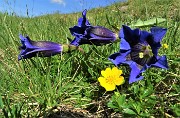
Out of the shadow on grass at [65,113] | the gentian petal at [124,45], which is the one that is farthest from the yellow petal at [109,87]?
the gentian petal at [124,45]

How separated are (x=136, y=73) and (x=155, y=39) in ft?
0.54

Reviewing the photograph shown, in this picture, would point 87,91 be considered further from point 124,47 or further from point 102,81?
point 124,47

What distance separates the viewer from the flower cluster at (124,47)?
4.58 feet

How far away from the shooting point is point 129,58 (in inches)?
59.4

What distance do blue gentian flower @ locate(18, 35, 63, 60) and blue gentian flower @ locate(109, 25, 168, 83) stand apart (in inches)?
15.7

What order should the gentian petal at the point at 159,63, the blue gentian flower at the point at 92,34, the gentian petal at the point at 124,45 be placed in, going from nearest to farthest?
the gentian petal at the point at 159,63
the gentian petal at the point at 124,45
the blue gentian flower at the point at 92,34

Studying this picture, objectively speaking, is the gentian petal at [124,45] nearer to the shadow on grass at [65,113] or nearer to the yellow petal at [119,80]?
the yellow petal at [119,80]

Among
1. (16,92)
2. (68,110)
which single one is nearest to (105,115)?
(68,110)

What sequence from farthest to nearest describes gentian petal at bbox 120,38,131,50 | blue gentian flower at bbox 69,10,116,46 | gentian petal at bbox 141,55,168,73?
blue gentian flower at bbox 69,10,116,46 → gentian petal at bbox 120,38,131,50 → gentian petal at bbox 141,55,168,73

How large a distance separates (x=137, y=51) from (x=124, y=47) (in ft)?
0.30

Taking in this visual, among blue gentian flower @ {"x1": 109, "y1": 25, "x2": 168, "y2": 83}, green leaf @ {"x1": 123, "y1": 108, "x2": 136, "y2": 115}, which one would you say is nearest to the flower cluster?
blue gentian flower @ {"x1": 109, "y1": 25, "x2": 168, "y2": 83}

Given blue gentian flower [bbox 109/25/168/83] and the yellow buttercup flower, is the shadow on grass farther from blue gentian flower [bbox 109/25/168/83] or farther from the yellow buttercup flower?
blue gentian flower [bbox 109/25/168/83]

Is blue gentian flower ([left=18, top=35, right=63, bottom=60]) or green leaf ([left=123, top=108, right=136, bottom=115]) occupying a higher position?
blue gentian flower ([left=18, top=35, right=63, bottom=60])

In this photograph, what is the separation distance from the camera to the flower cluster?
140 cm
